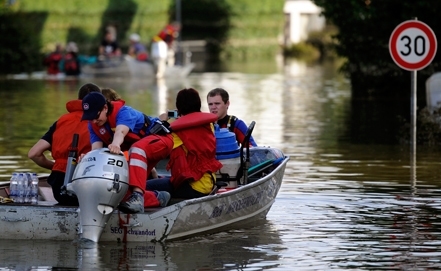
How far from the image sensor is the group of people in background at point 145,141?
1171cm

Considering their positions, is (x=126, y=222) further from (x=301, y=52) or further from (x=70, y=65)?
(x=301, y=52)

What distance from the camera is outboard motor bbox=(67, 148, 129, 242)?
1115 centimetres

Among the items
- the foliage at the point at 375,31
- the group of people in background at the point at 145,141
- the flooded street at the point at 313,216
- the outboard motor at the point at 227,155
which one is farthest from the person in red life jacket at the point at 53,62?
the group of people in background at the point at 145,141

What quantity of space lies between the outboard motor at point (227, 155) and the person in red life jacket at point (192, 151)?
824mm

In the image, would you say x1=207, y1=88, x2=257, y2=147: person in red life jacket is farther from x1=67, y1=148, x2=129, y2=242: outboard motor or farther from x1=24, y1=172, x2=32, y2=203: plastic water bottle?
x1=67, y1=148, x2=129, y2=242: outboard motor

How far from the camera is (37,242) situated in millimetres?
11719

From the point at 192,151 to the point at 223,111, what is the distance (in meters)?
1.74

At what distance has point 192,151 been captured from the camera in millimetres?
12211

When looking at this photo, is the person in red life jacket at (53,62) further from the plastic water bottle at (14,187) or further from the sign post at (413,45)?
the plastic water bottle at (14,187)

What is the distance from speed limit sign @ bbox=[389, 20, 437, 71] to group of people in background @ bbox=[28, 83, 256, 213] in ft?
24.0

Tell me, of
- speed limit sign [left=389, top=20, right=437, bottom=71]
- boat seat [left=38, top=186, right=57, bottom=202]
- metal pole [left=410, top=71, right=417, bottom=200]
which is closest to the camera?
boat seat [left=38, top=186, right=57, bottom=202]

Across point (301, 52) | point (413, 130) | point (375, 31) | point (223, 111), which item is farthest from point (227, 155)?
point (301, 52)

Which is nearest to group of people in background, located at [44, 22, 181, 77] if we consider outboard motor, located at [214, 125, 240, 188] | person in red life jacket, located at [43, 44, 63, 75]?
person in red life jacket, located at [43, 44, 63, 75]

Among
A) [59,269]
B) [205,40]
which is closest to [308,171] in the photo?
[59,269]
